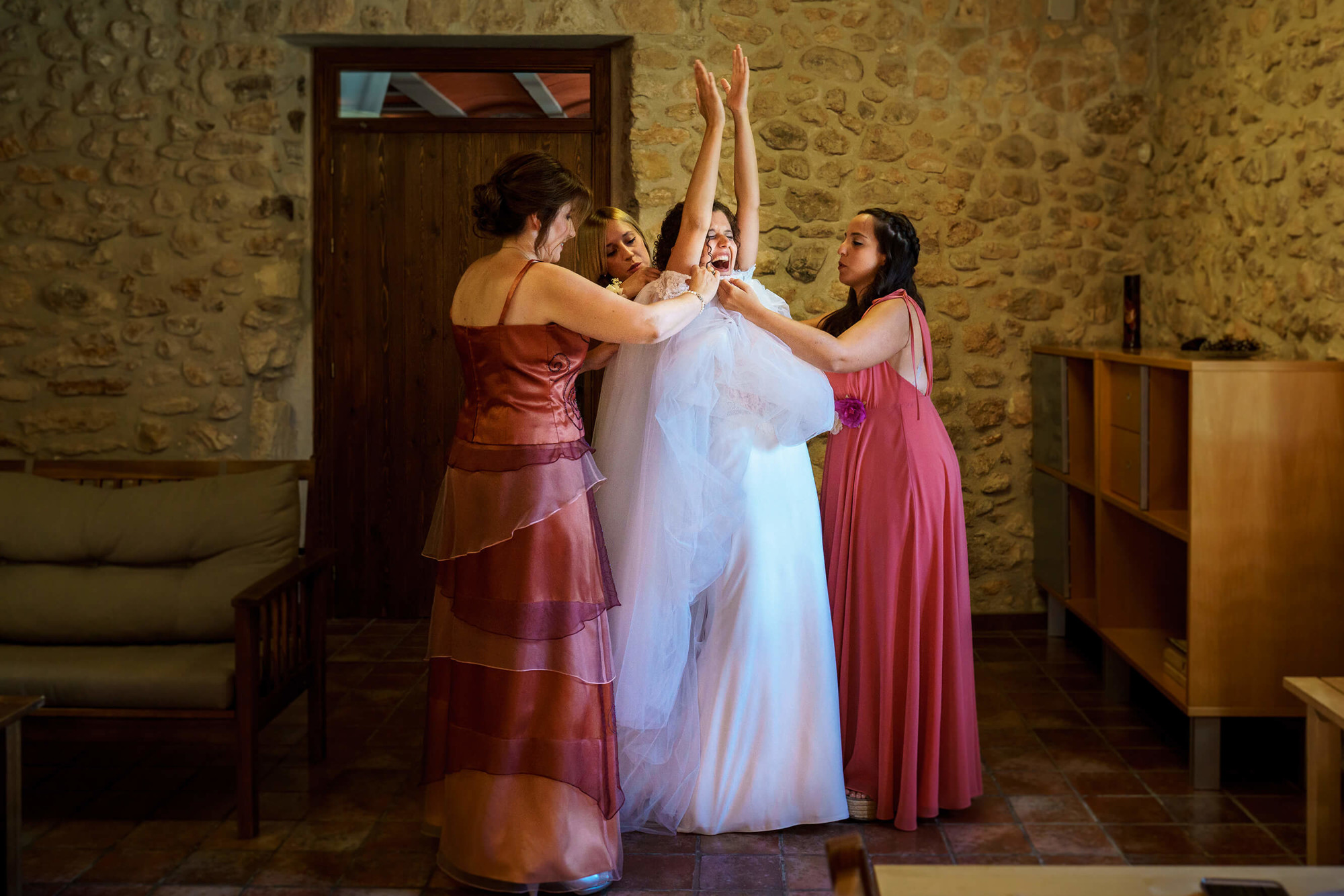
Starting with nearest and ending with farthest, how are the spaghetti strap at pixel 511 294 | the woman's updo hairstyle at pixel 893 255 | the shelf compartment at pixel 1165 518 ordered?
the spaghetti strap at pixel 511 294 < the woman's updo hairstyle at pixel 893 255 < the shelf compartment at pixel 1165 518

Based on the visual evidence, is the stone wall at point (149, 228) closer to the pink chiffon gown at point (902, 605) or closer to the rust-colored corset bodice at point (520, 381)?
the rust-colored corset bodice at point (520, 381)

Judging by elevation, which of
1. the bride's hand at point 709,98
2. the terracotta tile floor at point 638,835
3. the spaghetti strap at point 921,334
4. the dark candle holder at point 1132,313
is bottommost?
the terracotta tile floor at point 638,835

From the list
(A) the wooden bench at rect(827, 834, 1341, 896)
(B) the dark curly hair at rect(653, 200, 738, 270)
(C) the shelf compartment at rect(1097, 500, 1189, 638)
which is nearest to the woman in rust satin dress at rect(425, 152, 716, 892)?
(B) the dark curly hair at rect(653, 200, 738, 270)

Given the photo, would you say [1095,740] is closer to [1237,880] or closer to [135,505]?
[1237,880]

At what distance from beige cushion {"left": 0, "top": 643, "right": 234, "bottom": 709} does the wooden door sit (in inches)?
91.0

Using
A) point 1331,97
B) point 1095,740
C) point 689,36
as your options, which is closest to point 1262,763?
point 1095,740

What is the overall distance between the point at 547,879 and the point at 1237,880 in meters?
1.68

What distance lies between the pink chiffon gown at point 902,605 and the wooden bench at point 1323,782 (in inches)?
36.4

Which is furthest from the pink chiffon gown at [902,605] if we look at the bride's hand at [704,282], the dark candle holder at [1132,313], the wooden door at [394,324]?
the wooden door at [394,324]

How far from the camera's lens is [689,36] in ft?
16.7

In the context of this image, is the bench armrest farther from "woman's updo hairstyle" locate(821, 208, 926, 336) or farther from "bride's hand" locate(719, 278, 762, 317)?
"woman's updo hairstyle" locate(821, 208, 926, 336)

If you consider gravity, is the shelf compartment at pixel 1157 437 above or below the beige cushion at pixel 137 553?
above

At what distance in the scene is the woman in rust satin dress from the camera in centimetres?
272

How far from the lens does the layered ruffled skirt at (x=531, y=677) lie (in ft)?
8.95
